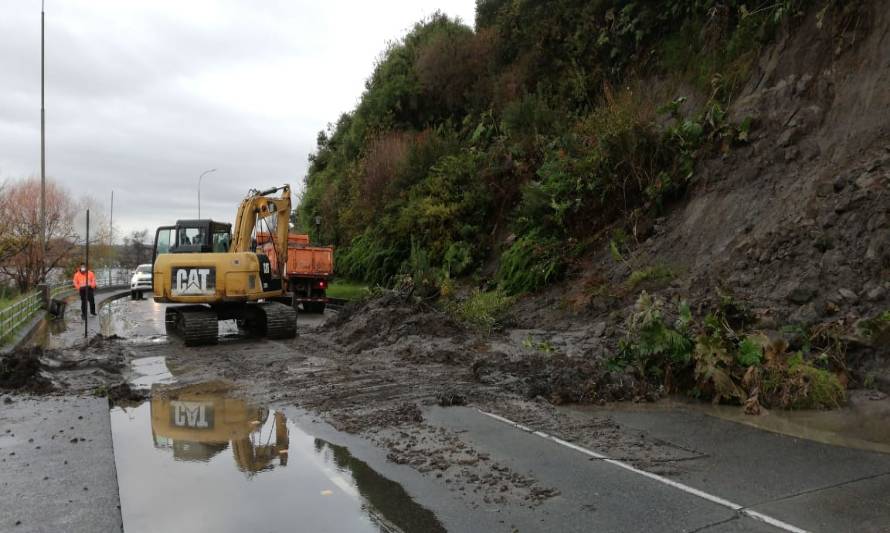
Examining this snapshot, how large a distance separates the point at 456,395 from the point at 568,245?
9.11 m

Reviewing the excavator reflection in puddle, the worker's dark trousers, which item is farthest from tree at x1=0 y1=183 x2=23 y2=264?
the excavator reflection in puddle

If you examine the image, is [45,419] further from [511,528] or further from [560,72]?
[560,72]

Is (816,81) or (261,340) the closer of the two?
(816,81)

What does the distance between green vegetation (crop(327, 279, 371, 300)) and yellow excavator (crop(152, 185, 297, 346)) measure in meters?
9.37

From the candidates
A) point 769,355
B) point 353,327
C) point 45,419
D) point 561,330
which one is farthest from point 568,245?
point 45,419

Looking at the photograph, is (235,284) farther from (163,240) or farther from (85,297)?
(85,297)

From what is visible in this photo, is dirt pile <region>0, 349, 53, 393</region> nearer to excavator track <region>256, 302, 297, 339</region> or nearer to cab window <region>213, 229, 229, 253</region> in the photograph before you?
excavator track <region>256, 302, 297, 339</region>

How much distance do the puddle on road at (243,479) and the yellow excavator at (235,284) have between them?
697 centimetres

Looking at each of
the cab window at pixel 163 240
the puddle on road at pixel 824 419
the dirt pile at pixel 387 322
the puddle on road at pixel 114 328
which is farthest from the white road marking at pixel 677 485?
the cab window at pixel 163 240

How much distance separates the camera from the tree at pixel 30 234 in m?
39.3

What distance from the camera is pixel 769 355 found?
29.5ft

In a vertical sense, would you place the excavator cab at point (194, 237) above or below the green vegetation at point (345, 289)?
above

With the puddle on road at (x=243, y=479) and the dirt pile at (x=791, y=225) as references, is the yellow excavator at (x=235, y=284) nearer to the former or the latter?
the dirt pile at (x=791, y=225)

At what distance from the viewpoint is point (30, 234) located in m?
40.1
